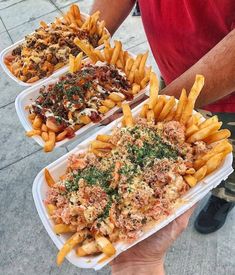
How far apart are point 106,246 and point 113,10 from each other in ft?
5.52

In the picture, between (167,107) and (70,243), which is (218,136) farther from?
(70,243)

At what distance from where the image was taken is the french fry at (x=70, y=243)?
1.46 meters

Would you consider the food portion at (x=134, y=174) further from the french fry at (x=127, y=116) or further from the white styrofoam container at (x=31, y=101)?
the white styrofoam container at (x=31, y=101)

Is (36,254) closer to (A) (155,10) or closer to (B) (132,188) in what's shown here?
(B) (132,188)

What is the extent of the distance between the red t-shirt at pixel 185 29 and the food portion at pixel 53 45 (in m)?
0.78

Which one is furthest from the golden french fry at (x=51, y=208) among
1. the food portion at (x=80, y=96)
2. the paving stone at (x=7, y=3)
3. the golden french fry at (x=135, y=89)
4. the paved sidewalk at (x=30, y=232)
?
the paving stone at (x=7, y=3)

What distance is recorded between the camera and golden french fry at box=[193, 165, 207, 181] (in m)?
1.57

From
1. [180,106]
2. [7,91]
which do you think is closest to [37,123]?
[180,106]

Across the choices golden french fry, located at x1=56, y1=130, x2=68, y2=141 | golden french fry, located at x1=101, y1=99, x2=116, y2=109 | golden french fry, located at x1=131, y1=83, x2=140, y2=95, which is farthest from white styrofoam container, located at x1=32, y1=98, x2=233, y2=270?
golden french fry, located at x1=131, y1=83, x2=140, y2=95

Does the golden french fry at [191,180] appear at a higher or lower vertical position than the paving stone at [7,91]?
higher

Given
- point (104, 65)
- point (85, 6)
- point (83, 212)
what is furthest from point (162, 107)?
point (85, 6)

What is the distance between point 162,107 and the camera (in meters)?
1.79

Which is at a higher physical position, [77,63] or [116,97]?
[77,63]

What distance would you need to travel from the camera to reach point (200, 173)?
157 cm
